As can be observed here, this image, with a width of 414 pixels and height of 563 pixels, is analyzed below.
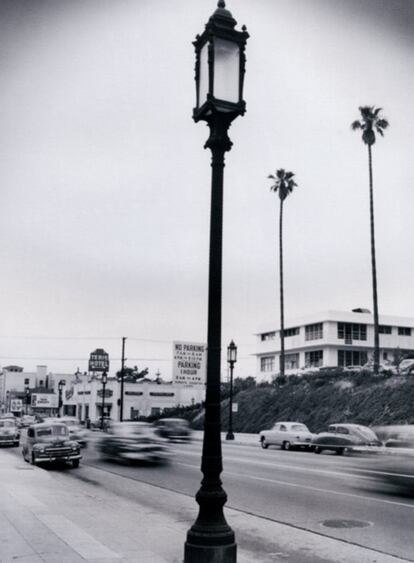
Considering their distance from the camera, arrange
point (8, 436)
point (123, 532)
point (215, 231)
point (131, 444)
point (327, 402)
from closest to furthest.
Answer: point (215, 231)
point (123, 532)
point (131, 444)
point (8, 436)
point (327, 402)

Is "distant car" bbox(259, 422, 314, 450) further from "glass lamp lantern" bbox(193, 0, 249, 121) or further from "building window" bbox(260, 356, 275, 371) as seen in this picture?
"building window" bbox(260, 356, 275, 371)

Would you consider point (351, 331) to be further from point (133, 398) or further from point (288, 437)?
point (288, 437)

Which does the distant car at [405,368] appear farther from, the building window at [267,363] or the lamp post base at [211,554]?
the lamp post base at [211,554]

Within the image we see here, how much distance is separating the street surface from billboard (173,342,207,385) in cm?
305

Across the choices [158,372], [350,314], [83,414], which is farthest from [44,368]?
[350,314]

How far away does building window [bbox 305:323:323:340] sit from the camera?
73.7 meters

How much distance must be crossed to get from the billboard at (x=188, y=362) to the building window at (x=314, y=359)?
61631mm

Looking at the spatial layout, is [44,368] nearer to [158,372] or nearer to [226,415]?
[158,372]

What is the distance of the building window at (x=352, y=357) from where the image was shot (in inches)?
2874

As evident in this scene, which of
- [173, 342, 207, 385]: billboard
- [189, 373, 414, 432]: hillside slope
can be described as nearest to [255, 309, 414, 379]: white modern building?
[189, 373, 414, 432]: hillside slope

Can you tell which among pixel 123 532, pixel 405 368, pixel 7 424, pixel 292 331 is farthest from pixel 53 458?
pixel 292 331

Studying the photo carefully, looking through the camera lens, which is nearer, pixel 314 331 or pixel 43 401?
pixel 314 331

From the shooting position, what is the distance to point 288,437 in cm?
3456

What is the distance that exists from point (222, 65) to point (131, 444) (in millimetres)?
19986
